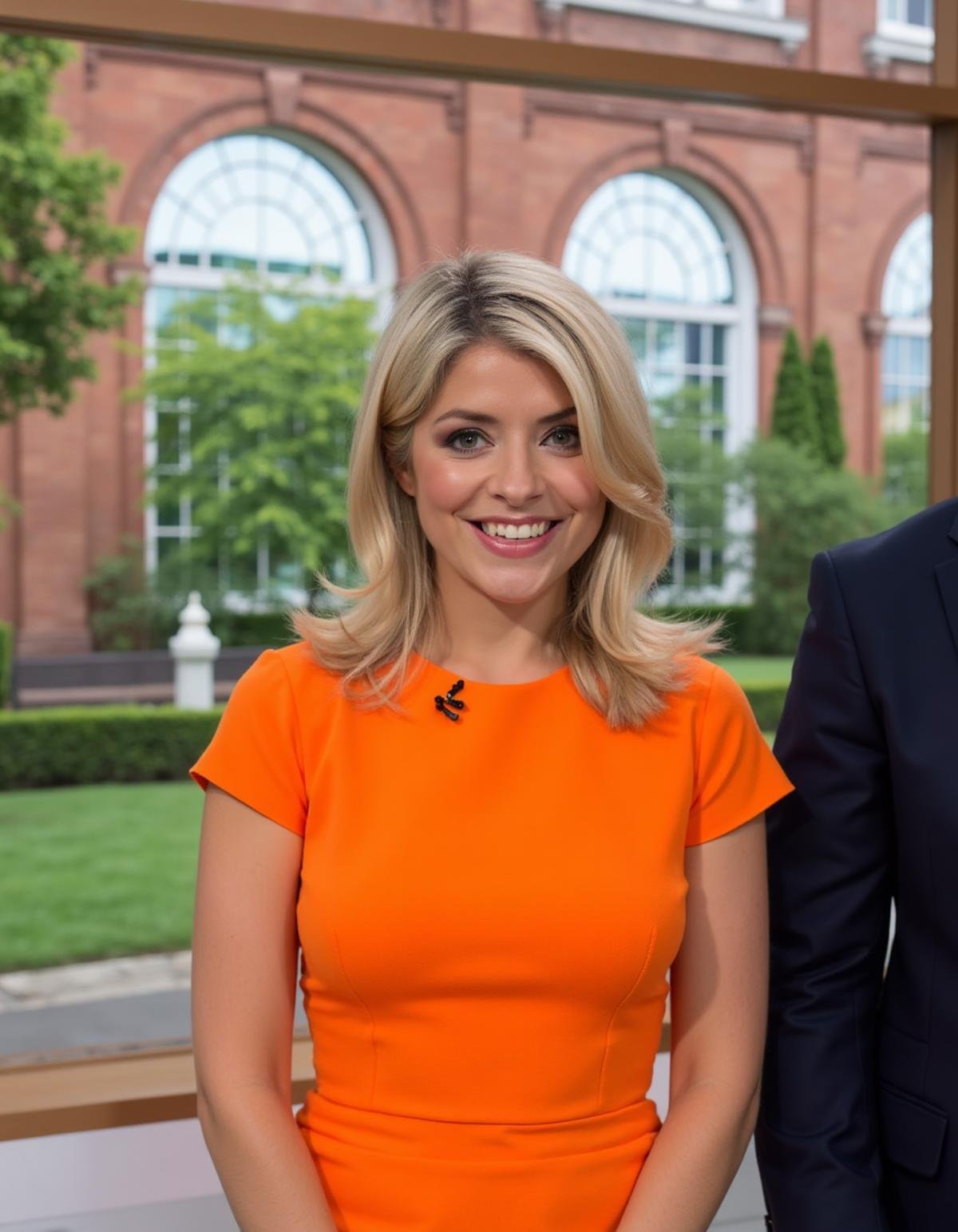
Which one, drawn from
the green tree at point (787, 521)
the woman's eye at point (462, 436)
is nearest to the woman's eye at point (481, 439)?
the woman's eye at point (462, 436)

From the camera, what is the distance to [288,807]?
3.87 feet

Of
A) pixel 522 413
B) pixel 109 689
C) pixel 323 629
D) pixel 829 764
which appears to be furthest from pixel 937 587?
pixel 109 689

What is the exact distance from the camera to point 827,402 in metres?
21.7

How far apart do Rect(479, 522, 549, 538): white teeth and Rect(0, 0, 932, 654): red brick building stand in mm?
15960

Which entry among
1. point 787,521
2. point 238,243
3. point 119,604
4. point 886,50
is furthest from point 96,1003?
point 886,50

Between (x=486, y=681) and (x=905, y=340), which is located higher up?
(x=905, y=340)

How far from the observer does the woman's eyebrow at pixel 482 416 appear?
3.91 feet

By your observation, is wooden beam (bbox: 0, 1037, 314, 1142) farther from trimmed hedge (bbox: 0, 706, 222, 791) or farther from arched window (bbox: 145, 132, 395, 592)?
arched window (bbox: 145, 132, 395, 592)

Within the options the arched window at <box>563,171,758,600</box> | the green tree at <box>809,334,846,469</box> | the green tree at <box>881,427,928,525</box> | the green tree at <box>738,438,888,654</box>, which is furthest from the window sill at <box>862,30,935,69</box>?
the green tree at <box>738,438,888,654</box>

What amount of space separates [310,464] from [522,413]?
16.6 meters

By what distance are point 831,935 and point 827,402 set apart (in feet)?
70.5

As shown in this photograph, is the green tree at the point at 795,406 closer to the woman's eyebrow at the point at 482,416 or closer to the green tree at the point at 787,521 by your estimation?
the green tree at the point at 787,521

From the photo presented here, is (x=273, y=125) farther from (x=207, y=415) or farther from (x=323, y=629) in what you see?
(x=323, y=629)

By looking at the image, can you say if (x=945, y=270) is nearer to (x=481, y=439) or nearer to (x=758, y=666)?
(x=481, y=439)
